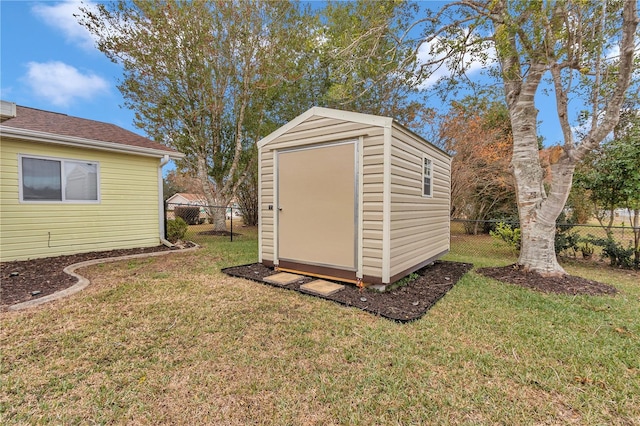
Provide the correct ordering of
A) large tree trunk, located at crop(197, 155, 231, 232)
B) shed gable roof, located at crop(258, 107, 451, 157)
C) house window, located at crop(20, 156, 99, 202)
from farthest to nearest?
1. large tree trunk, located at crop(197, 155, 231, 232)
2. house window, located at crop(20, 156, 99, 202)
3. shed gable roof, located at crop(258, 107, 451, 157)

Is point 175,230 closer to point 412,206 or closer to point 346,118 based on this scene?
point 346,118

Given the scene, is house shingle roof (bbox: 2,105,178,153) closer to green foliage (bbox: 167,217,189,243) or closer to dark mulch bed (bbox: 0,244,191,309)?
green foliage (bbox: 167,217,189,243)

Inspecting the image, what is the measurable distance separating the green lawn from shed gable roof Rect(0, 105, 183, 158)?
142 inches

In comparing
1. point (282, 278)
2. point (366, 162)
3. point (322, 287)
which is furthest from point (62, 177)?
point (366, 162)

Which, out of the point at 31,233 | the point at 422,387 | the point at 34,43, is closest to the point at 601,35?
the point at 422,387

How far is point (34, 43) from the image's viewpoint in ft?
21.8

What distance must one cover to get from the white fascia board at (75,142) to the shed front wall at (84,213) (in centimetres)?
23

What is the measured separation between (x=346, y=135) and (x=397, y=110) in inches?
322

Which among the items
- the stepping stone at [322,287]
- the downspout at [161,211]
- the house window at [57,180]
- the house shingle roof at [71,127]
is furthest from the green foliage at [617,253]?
the house window at [57,180]

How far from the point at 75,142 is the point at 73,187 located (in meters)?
0.96

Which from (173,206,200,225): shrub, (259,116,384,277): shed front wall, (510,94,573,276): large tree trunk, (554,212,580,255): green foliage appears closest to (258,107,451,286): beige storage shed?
(259,116,384,277): shed front wall

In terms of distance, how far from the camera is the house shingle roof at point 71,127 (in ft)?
17.8

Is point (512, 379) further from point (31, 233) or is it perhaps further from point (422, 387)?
point (31, 233)

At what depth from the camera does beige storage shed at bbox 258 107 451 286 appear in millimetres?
3693
